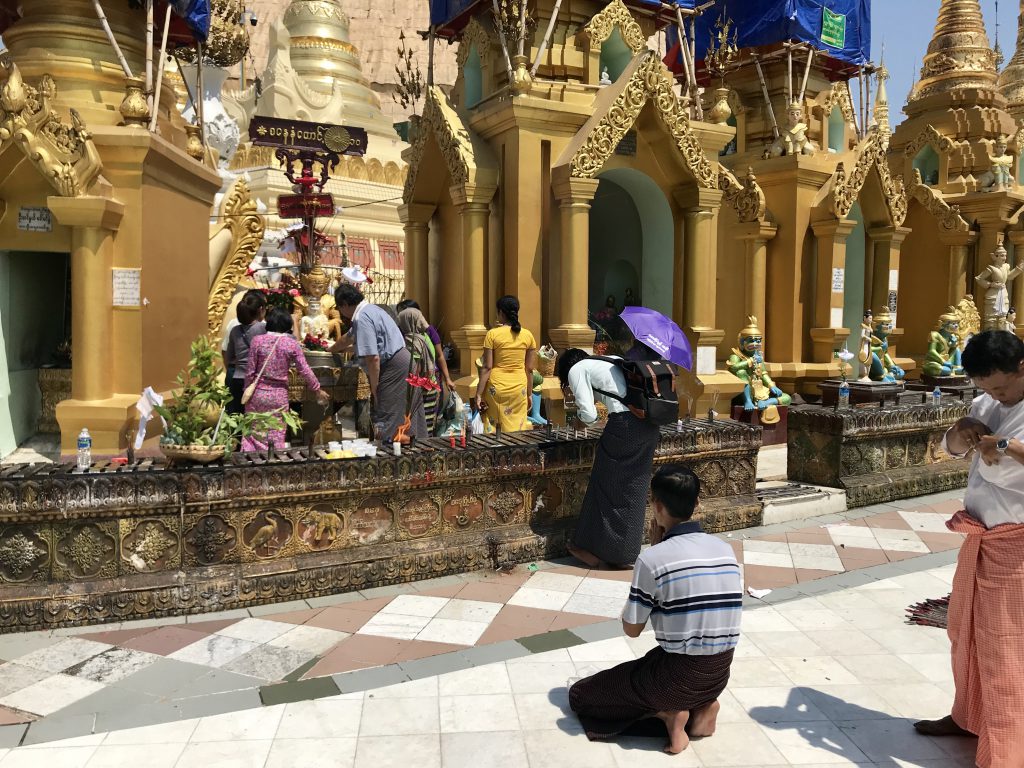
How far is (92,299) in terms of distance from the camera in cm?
772

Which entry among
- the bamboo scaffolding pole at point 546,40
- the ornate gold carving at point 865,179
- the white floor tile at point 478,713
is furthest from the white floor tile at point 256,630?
the ornate gold carving at point 865,179

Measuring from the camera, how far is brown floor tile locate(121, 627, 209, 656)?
4.49m

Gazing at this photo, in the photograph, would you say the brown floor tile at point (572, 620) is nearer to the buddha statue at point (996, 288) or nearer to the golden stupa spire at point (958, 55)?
the buddha statue at point (996, 288)

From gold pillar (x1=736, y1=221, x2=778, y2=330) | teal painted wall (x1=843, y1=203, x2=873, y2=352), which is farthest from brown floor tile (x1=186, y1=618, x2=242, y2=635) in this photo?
teal painted wall (x1=843, y1=203, x2=873, y2=352)

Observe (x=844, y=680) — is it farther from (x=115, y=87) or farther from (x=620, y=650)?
(x=115, y=87)

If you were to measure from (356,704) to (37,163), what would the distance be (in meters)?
6.10

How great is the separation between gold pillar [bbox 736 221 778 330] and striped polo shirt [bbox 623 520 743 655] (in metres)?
10.3

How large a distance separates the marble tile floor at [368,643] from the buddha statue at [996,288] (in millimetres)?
12897

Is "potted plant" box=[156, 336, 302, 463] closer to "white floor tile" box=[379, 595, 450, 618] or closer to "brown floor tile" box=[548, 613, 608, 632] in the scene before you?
"white floor tile" box=[379, 595, 450, 618]

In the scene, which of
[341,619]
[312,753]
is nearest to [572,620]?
[341,619]

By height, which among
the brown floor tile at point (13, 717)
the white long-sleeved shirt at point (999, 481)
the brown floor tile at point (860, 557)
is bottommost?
the brown floor tile at point (13, 717)

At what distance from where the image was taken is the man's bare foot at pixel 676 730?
3.52m

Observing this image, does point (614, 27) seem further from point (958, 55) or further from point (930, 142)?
point (958, 55)

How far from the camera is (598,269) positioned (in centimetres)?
1261
